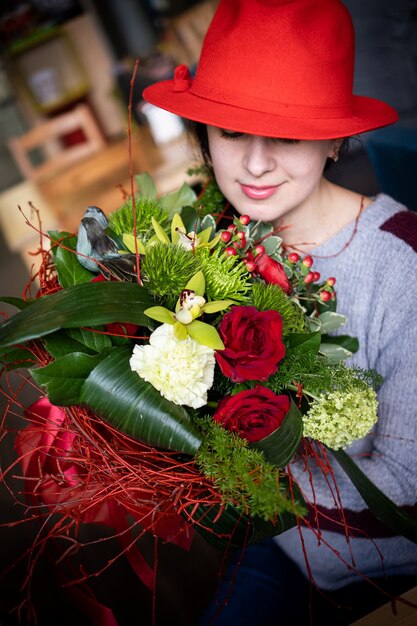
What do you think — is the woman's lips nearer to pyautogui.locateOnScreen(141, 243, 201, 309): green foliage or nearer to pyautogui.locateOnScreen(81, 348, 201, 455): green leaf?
pyautogui.locateOnScreen(141, 243, 201, 309): green foliage

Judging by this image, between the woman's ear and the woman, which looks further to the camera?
the woman's ear

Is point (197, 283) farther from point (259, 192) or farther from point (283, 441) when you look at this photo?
point (259, 192)

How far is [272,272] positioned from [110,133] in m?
5.51

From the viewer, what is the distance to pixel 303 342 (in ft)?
2.57

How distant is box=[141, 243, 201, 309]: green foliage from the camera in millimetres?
745

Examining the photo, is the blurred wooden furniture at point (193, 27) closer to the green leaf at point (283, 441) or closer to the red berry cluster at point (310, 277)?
the red berry cluster at point (310, 277)

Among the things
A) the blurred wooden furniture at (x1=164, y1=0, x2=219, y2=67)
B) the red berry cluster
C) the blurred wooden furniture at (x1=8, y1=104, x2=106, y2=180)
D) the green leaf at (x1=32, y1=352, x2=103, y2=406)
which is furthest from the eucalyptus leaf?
the blurred wooden furniture at (x1=164, y1=0, x2=219, y2=67)

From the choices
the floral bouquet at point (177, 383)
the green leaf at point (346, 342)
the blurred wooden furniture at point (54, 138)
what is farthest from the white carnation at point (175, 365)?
the blurred wooden furniture at point (54, 138)

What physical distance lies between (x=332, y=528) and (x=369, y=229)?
0.55 m

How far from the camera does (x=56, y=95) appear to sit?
5.61 meters

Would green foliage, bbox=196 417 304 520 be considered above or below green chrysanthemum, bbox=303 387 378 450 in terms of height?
above

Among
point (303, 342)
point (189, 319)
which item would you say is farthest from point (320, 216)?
point (189, 319)

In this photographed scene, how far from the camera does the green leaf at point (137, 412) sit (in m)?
0.69

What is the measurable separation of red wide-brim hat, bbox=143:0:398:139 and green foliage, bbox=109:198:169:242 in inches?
6.3
